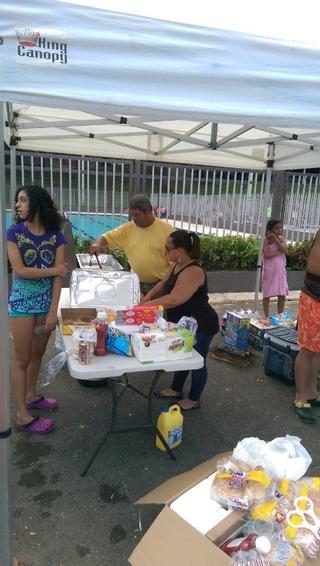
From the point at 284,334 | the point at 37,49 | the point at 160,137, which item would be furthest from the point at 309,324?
the point at 160,137

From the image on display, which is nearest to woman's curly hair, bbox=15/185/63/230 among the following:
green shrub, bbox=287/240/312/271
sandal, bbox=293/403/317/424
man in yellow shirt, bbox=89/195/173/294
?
man in yellow shirt, bbox=89/195/173/294

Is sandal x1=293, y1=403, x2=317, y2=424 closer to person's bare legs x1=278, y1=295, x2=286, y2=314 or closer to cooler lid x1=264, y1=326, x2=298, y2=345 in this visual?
cooler lid x1=264, y1=326, x2=298, y2=345

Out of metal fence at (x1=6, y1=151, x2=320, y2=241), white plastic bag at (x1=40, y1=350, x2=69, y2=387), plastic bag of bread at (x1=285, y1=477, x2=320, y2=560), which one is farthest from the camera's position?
metal fence at (x1=6, y1=151, x2=320, y2=241)

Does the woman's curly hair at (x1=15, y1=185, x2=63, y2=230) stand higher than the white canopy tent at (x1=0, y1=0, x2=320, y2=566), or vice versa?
the white canopy tent at (x1=0, y1=0, x2=320, y2=566)

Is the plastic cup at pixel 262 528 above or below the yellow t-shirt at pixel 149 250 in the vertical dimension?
below

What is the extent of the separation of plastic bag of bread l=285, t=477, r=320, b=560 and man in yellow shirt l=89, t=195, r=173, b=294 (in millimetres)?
2275

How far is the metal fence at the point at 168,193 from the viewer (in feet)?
22.2

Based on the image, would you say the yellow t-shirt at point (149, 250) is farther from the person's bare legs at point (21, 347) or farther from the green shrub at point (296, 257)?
the green shrub at point (296, 257)

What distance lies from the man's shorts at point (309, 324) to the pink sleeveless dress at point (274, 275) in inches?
80.5

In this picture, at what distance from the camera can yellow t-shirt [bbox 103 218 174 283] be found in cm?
363

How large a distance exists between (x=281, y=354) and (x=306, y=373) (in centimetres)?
57

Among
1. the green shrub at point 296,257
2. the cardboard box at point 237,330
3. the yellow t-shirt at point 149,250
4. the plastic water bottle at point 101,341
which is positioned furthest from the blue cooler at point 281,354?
the green shrub at point 296,257

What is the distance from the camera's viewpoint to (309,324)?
3023 millimetres

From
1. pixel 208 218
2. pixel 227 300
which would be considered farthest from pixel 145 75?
pixel 208 218
